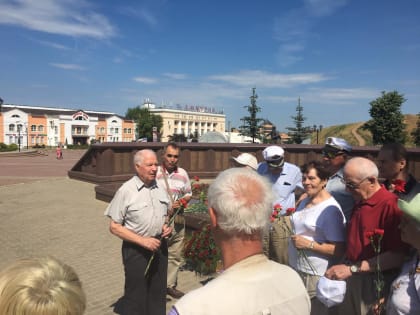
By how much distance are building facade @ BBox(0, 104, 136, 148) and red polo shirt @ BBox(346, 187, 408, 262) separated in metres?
85.1

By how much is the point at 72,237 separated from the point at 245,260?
7.03m

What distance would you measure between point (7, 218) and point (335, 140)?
8.88 m

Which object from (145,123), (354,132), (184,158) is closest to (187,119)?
(145,123)

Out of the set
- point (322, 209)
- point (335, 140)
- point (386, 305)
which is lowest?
point (386, 305)

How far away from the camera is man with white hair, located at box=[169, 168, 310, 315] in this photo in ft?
4.97

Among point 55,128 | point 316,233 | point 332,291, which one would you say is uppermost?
point 55,128

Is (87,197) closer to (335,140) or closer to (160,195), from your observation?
(160,195)

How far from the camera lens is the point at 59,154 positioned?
39.7 m

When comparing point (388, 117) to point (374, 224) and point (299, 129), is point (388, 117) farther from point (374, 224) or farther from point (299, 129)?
point (374, 224)

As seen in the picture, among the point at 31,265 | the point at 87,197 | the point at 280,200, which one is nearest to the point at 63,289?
the point at 31,265

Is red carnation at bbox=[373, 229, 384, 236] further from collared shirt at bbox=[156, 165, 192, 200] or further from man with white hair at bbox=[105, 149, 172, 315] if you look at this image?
collared shirt at bbox=[156, 165, 192, 200]

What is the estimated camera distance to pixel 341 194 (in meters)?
3.61

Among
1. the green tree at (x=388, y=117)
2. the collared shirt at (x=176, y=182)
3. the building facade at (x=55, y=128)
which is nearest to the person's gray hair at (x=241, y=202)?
the collared shirt at (x=176, y=182)

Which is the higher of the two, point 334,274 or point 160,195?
point 160,195
